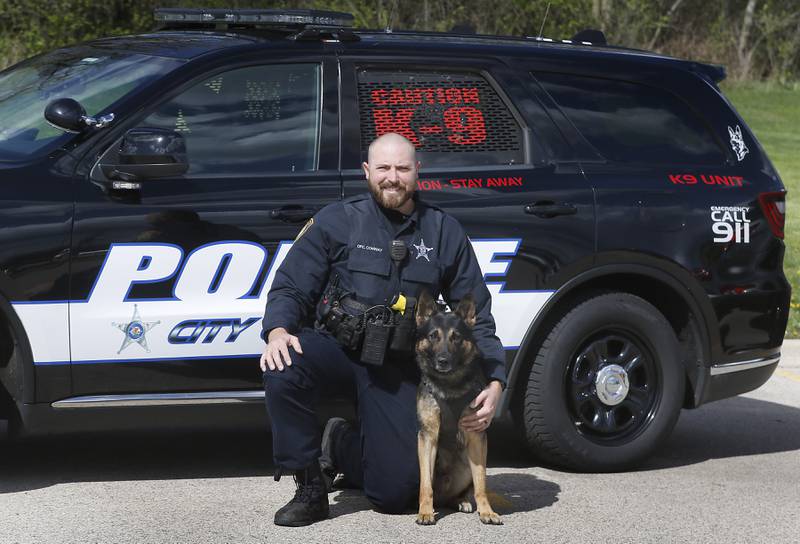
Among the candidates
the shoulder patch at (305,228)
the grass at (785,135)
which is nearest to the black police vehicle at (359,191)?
the shoulder patch at (305,228)

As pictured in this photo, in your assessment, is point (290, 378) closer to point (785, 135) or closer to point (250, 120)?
point (250, 120)

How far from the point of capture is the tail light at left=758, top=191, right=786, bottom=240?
232 inches

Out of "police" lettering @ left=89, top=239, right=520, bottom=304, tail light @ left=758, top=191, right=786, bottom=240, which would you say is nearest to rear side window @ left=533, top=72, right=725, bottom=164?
tail light @ left=758, top=191, right=786, bottom=240

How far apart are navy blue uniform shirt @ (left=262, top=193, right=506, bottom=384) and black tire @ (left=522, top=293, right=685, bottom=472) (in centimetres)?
74

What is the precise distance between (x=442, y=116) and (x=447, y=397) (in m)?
1.35

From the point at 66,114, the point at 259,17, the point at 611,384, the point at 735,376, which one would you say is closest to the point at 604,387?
the point at 611,384

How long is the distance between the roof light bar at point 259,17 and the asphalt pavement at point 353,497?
1.87 metres

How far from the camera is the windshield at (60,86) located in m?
5.09

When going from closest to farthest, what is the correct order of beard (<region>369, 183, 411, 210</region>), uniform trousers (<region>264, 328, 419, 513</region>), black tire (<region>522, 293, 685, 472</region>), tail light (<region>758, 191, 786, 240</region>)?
1. uniform trousers (<region>264, 328, 419, 513</region>)
2. beard (<region>369, 183, 411, 210</region>)
3. black tire (<region>522, 293, 685, 472</region>)
4. tail light (<region>758, 191, 786, 240</region>)

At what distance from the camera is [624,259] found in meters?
5.61

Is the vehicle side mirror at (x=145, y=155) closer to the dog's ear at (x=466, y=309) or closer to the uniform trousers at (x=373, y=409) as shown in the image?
the uniform trousers at (x=373, y=409)

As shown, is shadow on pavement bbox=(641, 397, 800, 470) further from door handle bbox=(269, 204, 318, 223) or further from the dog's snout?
door handle bbox=(269, 204, 318, 223)

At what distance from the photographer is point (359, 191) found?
5.30 m

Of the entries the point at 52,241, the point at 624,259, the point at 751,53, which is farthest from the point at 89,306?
the point at 751,53
